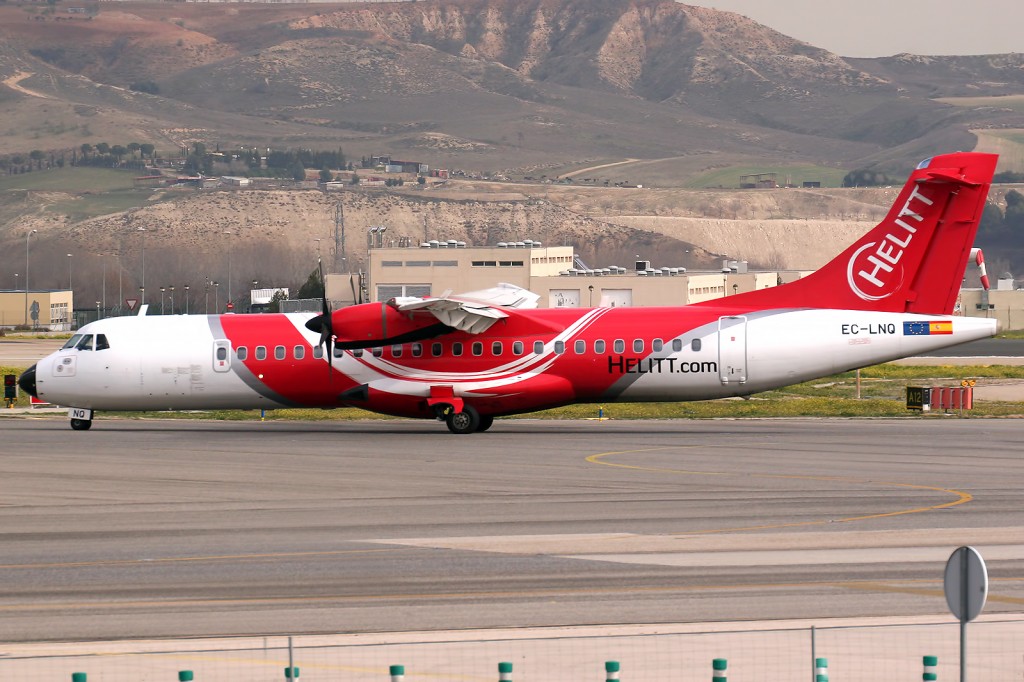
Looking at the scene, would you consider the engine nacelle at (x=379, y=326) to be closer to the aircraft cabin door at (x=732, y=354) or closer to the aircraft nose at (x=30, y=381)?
the aircraft cabin door at (x=732, y=354)

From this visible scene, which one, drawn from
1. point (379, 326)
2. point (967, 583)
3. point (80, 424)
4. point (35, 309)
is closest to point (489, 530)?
point (967, 583)

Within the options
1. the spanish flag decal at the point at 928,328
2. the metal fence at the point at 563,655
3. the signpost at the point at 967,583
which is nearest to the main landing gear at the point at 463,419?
the spanish flag decal at the point at 928,328

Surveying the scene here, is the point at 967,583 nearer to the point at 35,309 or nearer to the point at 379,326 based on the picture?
the point at 379,326

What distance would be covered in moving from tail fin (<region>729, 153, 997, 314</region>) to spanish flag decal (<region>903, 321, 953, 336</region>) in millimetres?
561

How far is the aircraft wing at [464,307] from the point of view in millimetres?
41469

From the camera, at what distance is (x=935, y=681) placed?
1398 centimetres

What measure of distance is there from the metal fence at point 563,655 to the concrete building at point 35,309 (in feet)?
394

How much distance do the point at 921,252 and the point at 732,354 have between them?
6.15 metres

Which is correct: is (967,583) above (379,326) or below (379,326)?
below

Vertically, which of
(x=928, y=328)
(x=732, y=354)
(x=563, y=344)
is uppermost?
(x=928, y=328)

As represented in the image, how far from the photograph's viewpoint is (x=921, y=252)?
41.8 m

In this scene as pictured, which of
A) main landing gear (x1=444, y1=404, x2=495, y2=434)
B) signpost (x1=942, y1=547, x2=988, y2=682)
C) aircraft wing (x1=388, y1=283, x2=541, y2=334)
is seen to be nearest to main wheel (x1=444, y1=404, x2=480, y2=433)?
main landing gear (x1=444, y1=404, x2=495, y2=434)

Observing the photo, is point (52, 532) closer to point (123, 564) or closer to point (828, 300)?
point (123, 564)

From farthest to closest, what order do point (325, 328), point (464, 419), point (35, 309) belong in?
point (35, 309), point (464, 419), point (325, 328)
